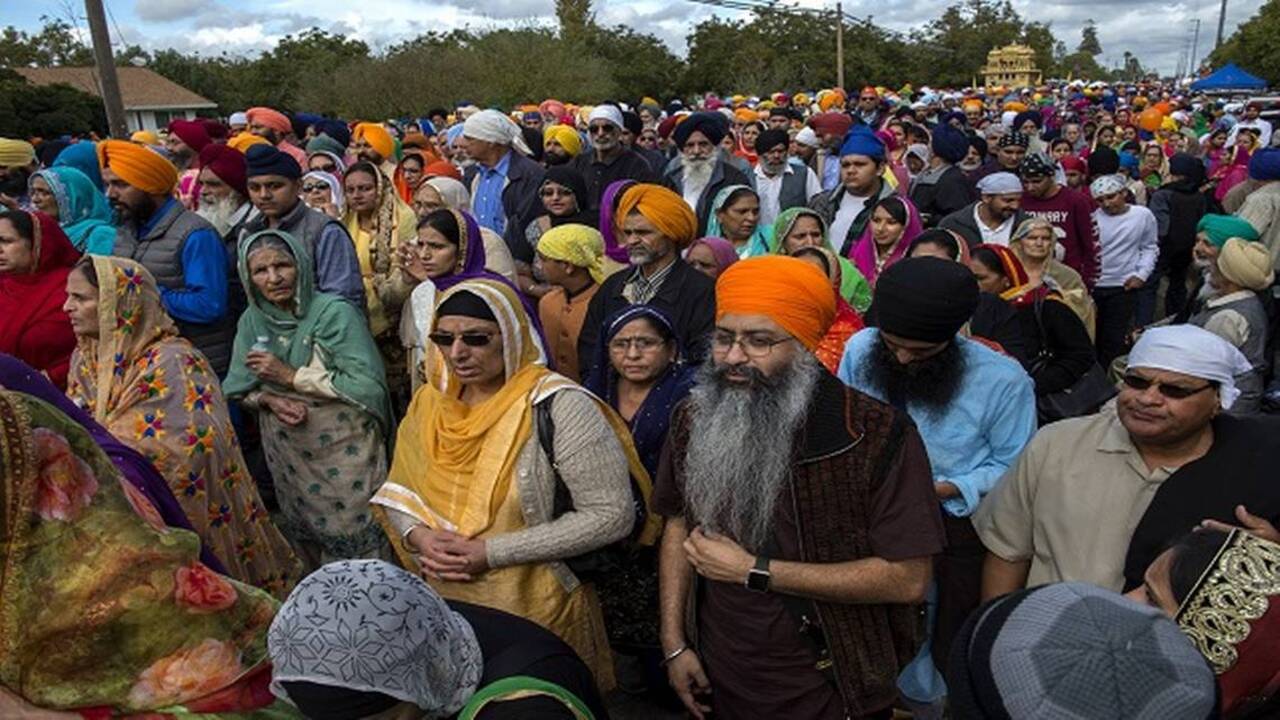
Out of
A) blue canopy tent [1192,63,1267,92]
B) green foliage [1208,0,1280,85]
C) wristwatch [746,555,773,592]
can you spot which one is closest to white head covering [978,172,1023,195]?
wristwatch [746,555,773,592]

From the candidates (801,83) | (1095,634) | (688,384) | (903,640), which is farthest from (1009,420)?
(801,83)

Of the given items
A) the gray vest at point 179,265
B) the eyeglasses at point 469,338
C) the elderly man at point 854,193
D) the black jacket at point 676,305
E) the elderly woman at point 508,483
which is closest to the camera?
the elderly woman at point 508,483

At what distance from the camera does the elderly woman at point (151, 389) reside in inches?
119

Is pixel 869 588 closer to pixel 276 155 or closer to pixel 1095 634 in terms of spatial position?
pixel 1095 634

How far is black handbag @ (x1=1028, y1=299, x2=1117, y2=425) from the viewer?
12.2ft

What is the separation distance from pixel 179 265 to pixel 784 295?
326cm

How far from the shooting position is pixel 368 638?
5.17 feet

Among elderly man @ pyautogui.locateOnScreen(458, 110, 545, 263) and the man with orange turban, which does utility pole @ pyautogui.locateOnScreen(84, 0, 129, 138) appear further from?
the man with orange turban

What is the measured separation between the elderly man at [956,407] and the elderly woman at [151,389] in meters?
2.30

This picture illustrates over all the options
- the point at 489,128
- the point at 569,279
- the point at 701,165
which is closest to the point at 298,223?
the point at 569,279

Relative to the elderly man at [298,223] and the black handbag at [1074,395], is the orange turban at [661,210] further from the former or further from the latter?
the black handbag at [1074,395]

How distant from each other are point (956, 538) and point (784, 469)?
0.86m

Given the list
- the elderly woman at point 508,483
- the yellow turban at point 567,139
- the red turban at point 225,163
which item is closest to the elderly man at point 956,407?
the elderly woman at point 508,483

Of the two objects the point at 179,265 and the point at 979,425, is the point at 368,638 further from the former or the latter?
the point at 179,265
